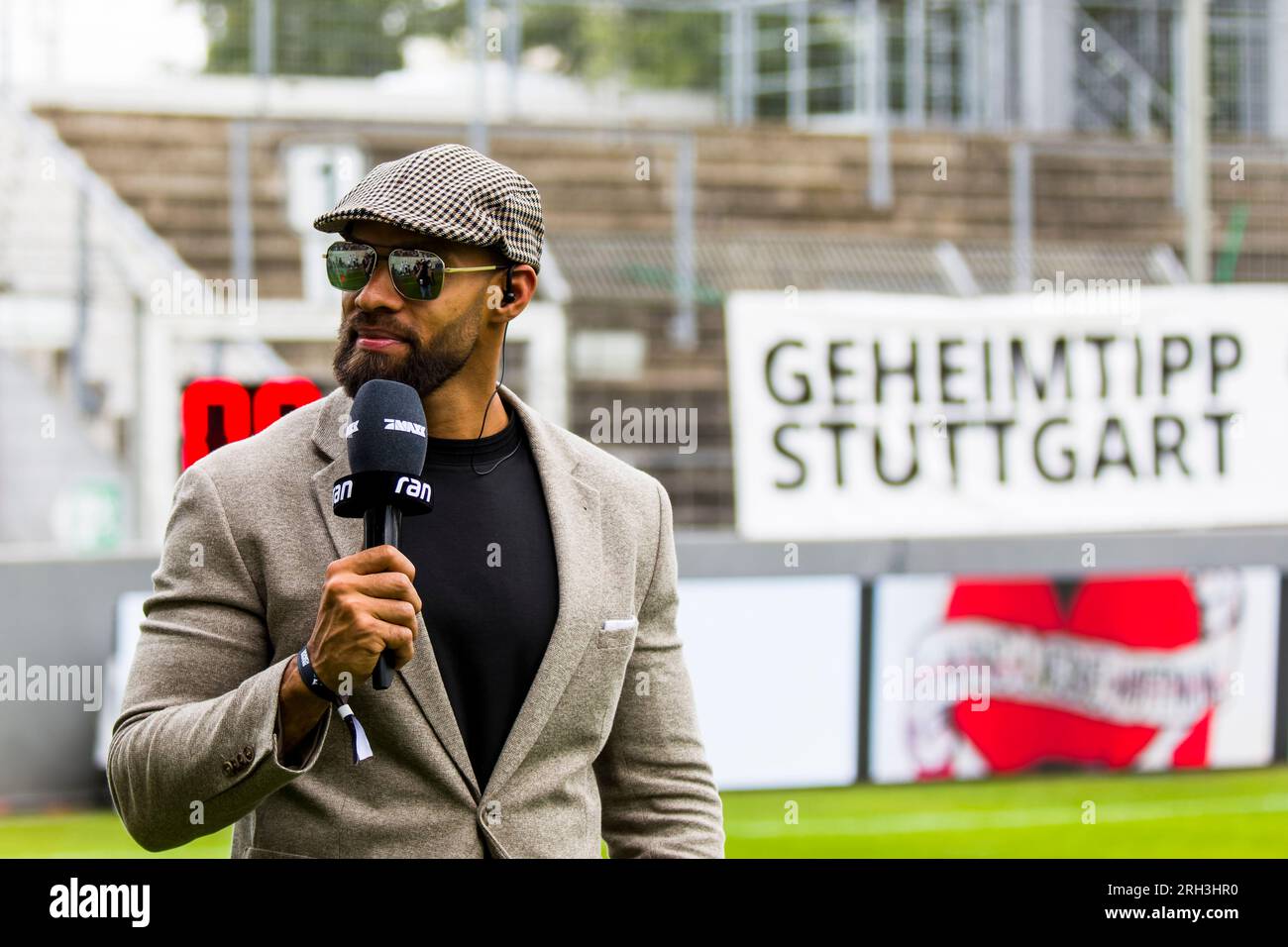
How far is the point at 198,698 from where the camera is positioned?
90.1 inches

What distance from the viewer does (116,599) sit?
7.72 metres

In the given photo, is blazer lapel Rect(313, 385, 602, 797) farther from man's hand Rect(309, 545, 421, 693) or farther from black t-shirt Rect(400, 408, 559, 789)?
man's hand Rect(309, 545, 421, 693)

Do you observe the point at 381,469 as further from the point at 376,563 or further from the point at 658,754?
the point at 658,754

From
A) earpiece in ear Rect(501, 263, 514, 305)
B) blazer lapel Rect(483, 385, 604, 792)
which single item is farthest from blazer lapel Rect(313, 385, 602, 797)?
earpiece in ear Rect(501, 263, 514, 305)

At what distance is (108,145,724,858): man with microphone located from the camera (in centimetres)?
228

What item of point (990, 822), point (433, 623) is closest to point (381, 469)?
point (433, 623)

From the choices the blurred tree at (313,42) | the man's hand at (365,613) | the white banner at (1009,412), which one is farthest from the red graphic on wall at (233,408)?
the blurred tree at (313,42)

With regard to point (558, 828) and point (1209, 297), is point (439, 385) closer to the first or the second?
point (558, 828)

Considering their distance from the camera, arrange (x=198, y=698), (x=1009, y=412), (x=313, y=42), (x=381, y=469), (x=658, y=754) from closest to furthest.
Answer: (x=381, y=469) < (x=198, y=698) < (x=658, y=754) < (x=1009, y=412) < (x=313, y=42)

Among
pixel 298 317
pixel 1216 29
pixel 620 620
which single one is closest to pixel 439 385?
pixel 620 620

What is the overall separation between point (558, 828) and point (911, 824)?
18.6 feet

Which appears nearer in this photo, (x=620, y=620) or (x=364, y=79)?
(x=620, y=620)

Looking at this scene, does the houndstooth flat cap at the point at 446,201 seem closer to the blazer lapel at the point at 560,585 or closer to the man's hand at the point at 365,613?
the blazer lapel at the point at 560,585
